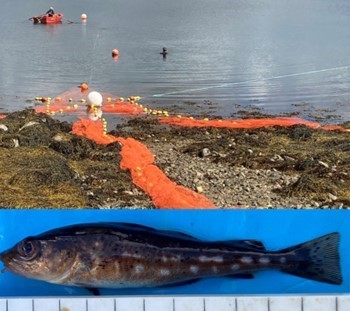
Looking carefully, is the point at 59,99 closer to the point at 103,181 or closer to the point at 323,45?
the point at 103,181

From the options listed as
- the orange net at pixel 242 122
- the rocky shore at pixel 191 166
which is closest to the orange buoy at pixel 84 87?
the orange net at pixel 242 122

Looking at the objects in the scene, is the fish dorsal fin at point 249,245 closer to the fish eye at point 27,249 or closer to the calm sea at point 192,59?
the fish eye at point 27,249

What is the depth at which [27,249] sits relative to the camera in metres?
3.66

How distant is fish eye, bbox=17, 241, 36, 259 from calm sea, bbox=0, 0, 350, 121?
432 inches

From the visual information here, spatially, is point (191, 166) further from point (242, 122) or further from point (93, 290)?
point (93, 290)

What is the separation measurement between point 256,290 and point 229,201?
3920 mm

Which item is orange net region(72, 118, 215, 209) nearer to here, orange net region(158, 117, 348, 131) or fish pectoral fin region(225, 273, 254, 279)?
orange net region(158, 117, 348, 131)

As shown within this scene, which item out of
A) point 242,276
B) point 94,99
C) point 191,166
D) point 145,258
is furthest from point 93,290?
point 94,99

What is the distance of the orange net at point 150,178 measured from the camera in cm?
751

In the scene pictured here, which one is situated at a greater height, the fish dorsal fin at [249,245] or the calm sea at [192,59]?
the calm sea at [192,59]

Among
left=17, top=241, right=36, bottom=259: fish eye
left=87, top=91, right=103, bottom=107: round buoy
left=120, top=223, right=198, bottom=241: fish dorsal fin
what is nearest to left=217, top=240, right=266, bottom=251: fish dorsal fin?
left=120, top=223, right=198, bottom=241: fish dorsal fin

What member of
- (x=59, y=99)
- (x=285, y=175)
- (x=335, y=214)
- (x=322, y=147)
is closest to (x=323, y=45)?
(x=59, y=99)

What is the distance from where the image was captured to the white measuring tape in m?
3.59

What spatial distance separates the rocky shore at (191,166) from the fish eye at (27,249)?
3.68 meters
